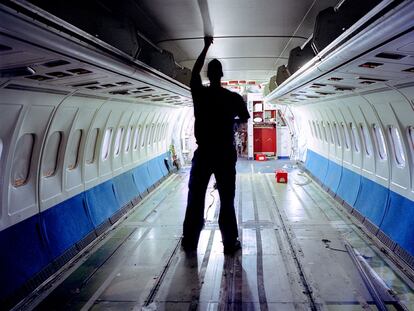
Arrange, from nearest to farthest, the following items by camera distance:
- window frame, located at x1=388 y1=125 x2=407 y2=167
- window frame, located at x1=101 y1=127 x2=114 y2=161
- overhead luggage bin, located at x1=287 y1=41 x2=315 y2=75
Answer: window frame, located at x1=388 y1=125 x2=407 y2=167 → overhead luggage bin, located at x1=287 y1=41 x2=315 y2=75 → window frame, located at x1=101 y1=127 x2=114 y2=161

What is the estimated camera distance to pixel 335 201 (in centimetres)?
1039

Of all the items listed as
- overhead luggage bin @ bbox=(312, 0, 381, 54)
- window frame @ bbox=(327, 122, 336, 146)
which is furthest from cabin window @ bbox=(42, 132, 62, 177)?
window frame @ bbox=(327, 122, 336, 146)

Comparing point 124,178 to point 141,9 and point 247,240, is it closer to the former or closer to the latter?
point 247,240

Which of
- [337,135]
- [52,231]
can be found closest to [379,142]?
[337,135]

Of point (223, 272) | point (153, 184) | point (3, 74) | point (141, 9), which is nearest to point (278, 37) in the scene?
point (141, 9)

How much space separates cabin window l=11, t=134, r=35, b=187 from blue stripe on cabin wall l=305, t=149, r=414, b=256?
20.9 ft

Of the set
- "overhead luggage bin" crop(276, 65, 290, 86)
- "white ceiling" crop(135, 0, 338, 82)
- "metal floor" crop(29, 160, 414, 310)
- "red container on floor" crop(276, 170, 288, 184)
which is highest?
"white ceiling" crop(135, 0, 338, 82)

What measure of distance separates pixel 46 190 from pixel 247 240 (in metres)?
3.88

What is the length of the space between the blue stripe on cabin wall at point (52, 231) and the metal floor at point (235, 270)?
0.40 m

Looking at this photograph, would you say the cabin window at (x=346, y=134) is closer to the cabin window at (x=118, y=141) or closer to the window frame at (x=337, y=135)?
the window frame at (x=337, y=135)

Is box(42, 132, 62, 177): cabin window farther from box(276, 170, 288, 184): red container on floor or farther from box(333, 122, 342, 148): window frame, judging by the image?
box(276, 170, 288, 184): red container on floor

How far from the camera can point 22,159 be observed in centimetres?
588

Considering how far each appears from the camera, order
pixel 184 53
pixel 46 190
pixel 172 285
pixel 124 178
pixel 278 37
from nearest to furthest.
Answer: pixel 172 285, pixel 46 190, pixel 278 37, pixel 184 53, pixel 124 178

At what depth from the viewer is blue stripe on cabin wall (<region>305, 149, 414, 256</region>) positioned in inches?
245
